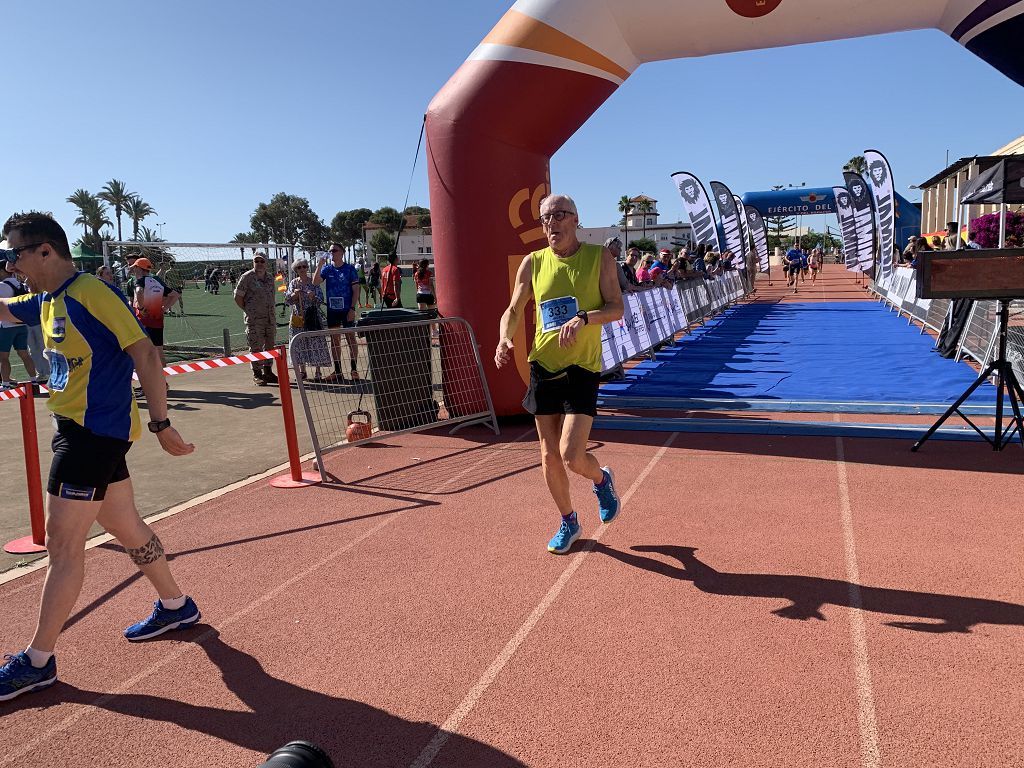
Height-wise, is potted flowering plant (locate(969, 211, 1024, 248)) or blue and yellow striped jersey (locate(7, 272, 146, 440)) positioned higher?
potted flowering plant (locate(969, 211, 1024, 248))

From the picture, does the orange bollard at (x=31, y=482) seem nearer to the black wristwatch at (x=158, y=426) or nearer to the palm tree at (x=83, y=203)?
the black wristwatch at (x=158, y=426)

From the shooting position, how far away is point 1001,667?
3135mm

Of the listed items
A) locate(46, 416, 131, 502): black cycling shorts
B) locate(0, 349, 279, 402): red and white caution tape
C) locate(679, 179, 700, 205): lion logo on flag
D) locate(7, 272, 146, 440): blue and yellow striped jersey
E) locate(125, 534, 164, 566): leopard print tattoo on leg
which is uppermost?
locate(679, 179, 700, 205): lion logo on flag

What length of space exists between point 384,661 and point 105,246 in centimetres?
1290

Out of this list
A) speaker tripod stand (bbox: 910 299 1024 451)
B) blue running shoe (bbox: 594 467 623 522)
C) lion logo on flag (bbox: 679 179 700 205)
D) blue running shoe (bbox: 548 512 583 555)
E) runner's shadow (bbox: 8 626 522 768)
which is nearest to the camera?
runner's shadow (bbox: 8 626 522 768)

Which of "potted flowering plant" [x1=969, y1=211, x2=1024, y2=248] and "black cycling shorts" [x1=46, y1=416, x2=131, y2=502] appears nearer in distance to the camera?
"black cycling shorts" [x1=46, y1=416, x2=131, y2=502]

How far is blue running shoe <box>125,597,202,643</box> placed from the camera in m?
3.71

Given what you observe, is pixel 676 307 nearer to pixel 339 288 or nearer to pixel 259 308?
pixel 339 288

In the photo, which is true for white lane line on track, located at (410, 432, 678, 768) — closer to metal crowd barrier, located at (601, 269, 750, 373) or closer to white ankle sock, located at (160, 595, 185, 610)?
white ankle sock, located at (160, 595, 185, 610)

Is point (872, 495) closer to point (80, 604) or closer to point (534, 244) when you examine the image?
point (534, 244)

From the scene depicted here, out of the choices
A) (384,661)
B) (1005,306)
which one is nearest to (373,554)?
(384,661)

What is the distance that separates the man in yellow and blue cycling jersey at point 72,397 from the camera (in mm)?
3184

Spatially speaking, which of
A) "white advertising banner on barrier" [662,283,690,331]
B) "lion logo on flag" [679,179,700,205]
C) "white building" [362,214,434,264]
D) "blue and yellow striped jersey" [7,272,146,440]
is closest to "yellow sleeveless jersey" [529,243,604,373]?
"blue and yellow striped jersey" [7,272,146,440]

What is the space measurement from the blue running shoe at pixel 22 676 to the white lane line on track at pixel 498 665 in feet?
5.78
